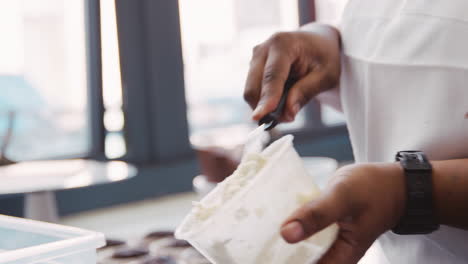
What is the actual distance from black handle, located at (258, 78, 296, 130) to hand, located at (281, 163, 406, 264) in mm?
150

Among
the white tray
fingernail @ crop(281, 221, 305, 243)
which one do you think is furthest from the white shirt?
the white tray

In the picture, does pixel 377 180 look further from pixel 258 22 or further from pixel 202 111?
pixel 258 22

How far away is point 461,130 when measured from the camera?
74 centimetres

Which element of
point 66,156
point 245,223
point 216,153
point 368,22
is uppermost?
point 368,22

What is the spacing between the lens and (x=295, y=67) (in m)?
0.93

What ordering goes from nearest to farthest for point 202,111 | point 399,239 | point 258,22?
point 399,239 → point 202,111 → point 258,22

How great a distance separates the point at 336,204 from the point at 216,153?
1205 millimetres

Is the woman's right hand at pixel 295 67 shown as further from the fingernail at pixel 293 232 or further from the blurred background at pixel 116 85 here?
the blurred background at pixel 116 85

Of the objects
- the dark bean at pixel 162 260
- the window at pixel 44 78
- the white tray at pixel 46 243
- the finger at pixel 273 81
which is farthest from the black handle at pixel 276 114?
the window at pixel 44 78

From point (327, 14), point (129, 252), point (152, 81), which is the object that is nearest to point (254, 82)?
point (129, 252)

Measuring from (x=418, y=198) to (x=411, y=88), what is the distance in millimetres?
227

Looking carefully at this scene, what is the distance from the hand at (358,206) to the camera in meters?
0.58

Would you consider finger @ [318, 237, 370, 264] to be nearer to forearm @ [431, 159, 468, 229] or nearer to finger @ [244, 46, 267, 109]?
forearm @ [431, 159, 468, 229]

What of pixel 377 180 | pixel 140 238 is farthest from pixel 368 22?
pixel 140 238
